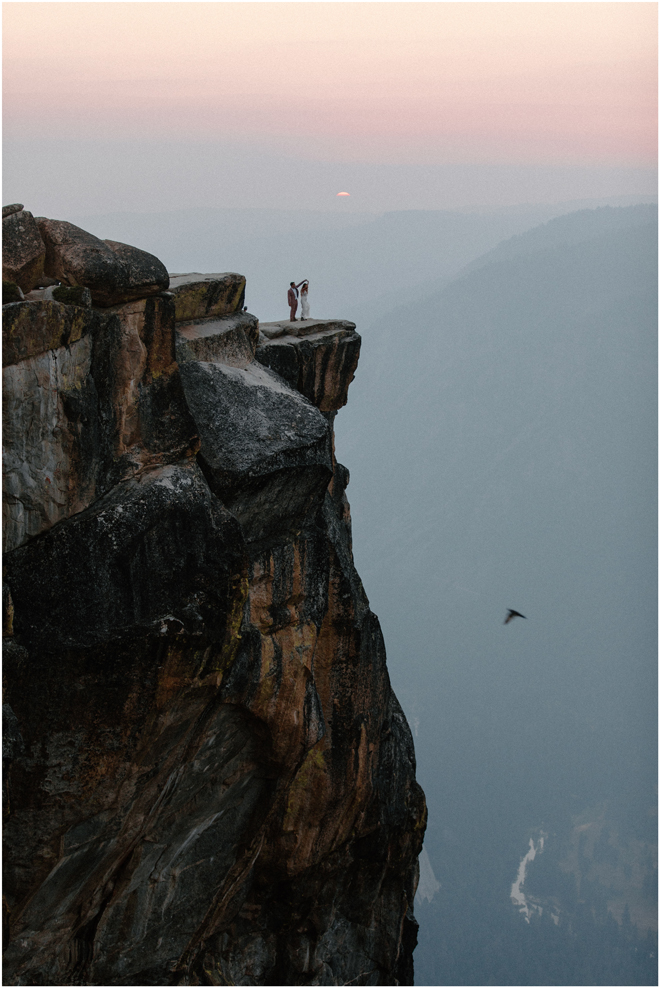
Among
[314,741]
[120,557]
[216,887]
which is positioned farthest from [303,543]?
[216,887]

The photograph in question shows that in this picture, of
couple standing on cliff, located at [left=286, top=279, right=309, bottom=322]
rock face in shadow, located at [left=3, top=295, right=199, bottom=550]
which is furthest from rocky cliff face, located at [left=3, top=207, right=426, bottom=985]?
couple standing on cliff, located at [left=286, top=279, right=309, bottom=322]

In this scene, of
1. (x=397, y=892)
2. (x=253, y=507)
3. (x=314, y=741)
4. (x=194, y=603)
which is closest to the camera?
(x=194, y=603)

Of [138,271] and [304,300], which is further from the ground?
[138,271]

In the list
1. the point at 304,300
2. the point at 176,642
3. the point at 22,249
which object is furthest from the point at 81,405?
the point at 304,300

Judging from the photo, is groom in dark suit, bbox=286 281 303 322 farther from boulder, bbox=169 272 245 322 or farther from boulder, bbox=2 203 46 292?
boulder, bbox=2 203 46 292

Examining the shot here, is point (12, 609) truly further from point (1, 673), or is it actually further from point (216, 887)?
point (216, 887)

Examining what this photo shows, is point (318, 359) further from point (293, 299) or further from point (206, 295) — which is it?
point (206, 295)
